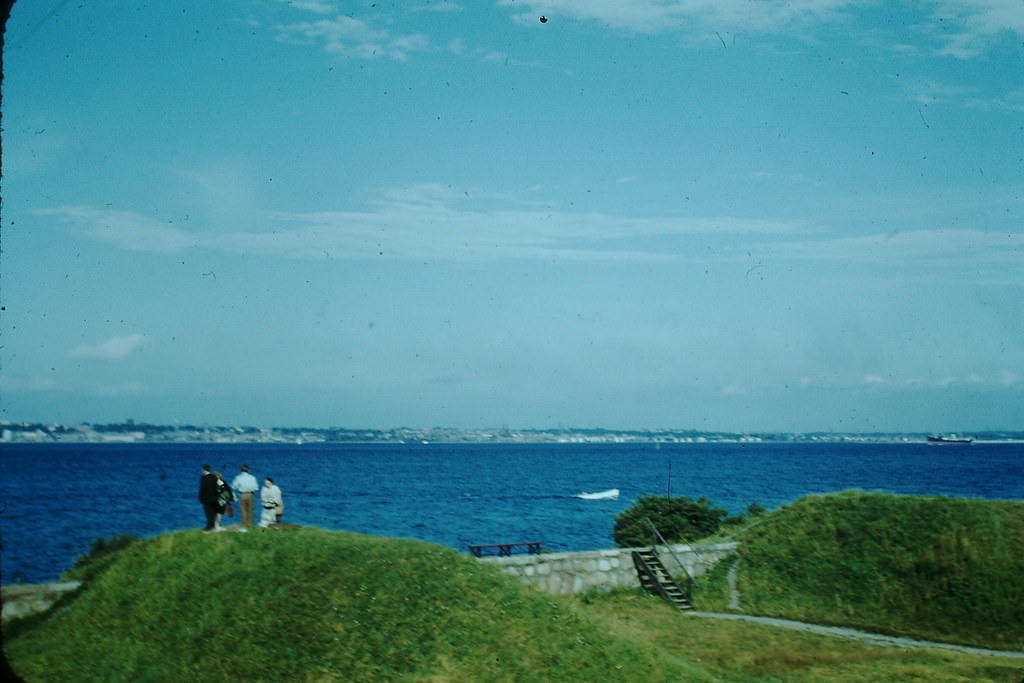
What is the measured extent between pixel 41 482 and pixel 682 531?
357 ft

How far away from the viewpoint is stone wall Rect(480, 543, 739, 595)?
25.7m

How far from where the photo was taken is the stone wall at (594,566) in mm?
25703

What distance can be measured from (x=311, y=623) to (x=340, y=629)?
56 centimetres

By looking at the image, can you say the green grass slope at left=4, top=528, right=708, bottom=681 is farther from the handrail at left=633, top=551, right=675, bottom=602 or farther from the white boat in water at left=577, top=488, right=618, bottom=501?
the white boat in water at left=577, top=488, right=618, bottom=501

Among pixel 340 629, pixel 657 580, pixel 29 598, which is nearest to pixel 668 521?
pixel 657 580

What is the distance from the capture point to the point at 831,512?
106ft

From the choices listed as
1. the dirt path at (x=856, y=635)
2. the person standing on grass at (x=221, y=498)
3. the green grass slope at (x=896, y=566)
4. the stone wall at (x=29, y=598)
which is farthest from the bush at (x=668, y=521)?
the stone wall at (x=29, y=598)

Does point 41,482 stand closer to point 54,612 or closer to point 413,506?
point 413,506

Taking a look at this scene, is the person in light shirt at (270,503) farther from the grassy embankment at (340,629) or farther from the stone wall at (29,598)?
the stone wall at (29,598)

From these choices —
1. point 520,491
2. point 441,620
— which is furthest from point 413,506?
point 441,620

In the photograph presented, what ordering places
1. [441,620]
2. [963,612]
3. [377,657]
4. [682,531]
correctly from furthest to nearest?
[682,531]
[963,612]
[441,620]
[377,657]

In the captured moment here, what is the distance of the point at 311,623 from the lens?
16.1 m

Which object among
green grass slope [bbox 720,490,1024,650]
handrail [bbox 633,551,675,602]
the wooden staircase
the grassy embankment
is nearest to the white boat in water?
green grass slope [bbox 720,490,1024,650]

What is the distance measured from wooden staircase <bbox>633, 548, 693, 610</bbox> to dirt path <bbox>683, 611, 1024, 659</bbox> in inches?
35.4
